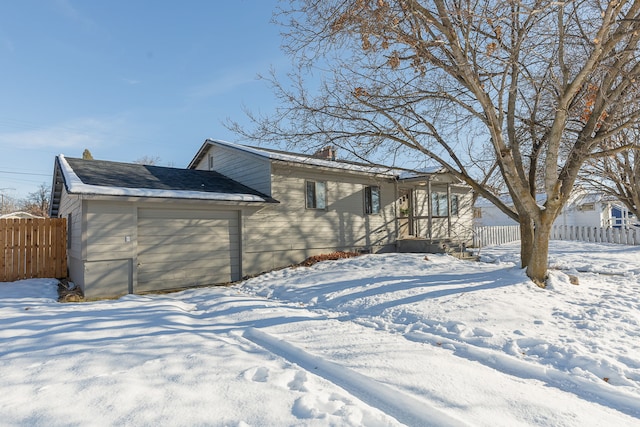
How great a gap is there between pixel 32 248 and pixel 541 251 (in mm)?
13075

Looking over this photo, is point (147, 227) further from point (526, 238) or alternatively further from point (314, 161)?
point (526, 238)

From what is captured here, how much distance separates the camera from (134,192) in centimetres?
890

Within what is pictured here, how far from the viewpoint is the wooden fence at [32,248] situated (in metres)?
10.1

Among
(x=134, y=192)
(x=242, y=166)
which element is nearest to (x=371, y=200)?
(x=242, y=166)

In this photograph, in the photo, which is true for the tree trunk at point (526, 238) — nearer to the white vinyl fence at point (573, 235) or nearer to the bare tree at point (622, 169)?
the bare tree at point (622, 169)

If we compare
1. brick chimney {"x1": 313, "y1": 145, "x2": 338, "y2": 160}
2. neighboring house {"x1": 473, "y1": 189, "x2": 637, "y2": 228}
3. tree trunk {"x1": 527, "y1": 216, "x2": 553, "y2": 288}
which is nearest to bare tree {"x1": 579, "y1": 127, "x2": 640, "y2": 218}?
tree trunk {"x1": 527, "y1": 216, "x2": 553, "y2": 288}

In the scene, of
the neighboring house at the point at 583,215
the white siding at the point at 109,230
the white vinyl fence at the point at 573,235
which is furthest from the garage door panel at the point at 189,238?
the neighboring house at the point at 583,215

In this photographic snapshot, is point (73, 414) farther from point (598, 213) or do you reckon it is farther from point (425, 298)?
point (598, 213)

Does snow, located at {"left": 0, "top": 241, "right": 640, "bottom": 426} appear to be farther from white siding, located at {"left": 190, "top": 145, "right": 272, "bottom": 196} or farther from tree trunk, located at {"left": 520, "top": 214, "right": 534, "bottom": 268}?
white siding, located at {"left": 190, "top": 145, "right": 272, "bottom": 196}

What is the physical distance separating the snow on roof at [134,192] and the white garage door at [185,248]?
0.59 m

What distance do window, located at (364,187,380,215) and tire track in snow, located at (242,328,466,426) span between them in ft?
33.3

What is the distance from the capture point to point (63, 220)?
Result: 36.0 feet

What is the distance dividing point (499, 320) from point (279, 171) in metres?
8.11

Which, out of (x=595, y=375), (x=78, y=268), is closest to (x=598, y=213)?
(x=595, y=375)
